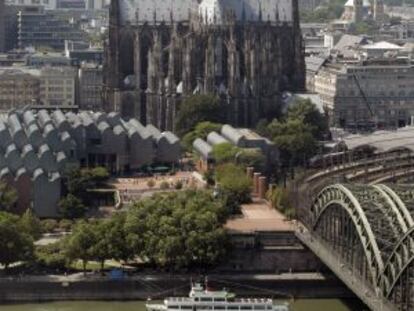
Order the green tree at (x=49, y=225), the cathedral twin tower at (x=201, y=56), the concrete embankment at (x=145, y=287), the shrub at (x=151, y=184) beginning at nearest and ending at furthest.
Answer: the concrete embankment at (x=145, y=287)
the green tree at (x=49, y=225)
the shrub at (x=151, y=184)
the cathedral twin tower at (x=201, y=56)

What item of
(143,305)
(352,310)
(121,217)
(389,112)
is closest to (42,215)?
(121,217)

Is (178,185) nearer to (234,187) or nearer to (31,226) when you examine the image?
(234,187)

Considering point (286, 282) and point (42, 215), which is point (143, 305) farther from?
point (42, 215)

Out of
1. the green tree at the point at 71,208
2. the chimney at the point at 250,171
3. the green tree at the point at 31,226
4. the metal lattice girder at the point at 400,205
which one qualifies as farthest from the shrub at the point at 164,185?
the metal lattice girder at the point at 400,205

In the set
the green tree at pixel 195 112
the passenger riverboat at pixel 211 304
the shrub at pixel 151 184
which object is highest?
the green tree at pixel 195 112

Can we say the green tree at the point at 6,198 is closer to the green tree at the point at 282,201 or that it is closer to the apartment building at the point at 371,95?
the green tree at the point at 282,201

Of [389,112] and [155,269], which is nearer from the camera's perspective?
[155,269]

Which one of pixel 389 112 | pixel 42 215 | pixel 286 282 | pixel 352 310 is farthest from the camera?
pixel 389 112

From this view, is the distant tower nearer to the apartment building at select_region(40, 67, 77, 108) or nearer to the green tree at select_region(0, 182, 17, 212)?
the apartment building at select_region(40, 67, 77, 108)

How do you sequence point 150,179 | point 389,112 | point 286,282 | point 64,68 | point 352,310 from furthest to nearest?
point 64,68
point 389,112
point 150,179
point 286,282
point 352,310
